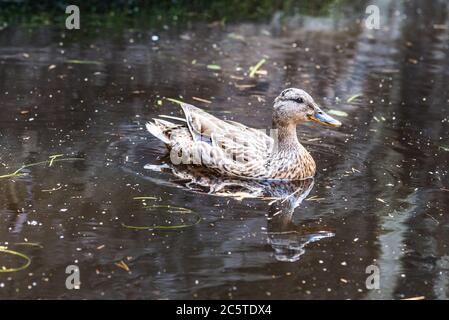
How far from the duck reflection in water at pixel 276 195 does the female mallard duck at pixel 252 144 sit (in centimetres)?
10

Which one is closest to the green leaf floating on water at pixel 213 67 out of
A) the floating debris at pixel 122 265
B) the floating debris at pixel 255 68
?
the floating debris at pixel 255 68

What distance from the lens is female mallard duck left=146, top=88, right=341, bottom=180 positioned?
27.5ft

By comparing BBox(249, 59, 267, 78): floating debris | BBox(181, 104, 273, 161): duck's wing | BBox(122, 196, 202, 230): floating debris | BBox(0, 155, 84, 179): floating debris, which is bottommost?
BBox(122, 196, 202, 230): floating debris

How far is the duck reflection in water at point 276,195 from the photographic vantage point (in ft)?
22.4

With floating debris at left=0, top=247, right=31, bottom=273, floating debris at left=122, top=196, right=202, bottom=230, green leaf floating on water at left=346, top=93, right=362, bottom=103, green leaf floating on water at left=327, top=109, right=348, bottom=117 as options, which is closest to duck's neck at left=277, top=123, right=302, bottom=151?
floating debris at left=122, top=196, right=202, bottom=230

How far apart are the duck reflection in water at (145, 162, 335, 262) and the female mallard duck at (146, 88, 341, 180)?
101 millimetres

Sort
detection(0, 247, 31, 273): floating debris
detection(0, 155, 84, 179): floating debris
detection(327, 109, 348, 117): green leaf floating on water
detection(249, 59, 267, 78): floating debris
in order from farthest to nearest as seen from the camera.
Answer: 1. detection(249, 59, 267, 78): floating debris
2. detection(327, 109, 348, 117): green leaf floating on water
3. detection(0, 155, 84, 179): floating debris
4. detection(0, 247, 31, 273): floating debris

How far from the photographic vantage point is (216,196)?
7.75 m

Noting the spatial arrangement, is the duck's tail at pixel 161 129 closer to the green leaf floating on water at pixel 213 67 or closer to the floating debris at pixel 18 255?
the floating debris at pixel 18 255

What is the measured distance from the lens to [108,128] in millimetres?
9320

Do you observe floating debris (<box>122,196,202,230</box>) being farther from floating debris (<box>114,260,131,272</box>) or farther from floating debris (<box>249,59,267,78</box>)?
floating debris (<box>249,59,267,78</box>)

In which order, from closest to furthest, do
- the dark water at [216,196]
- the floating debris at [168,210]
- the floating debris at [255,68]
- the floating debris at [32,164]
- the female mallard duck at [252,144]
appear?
the dark water at [216,196] < the floating debris at [168,210] < the floating debris at [32,164] < the female mallard duck at [252,144] < the floating debris at [255,68]

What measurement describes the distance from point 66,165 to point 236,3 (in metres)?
8.76

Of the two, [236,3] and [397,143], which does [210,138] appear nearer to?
[397,143]
